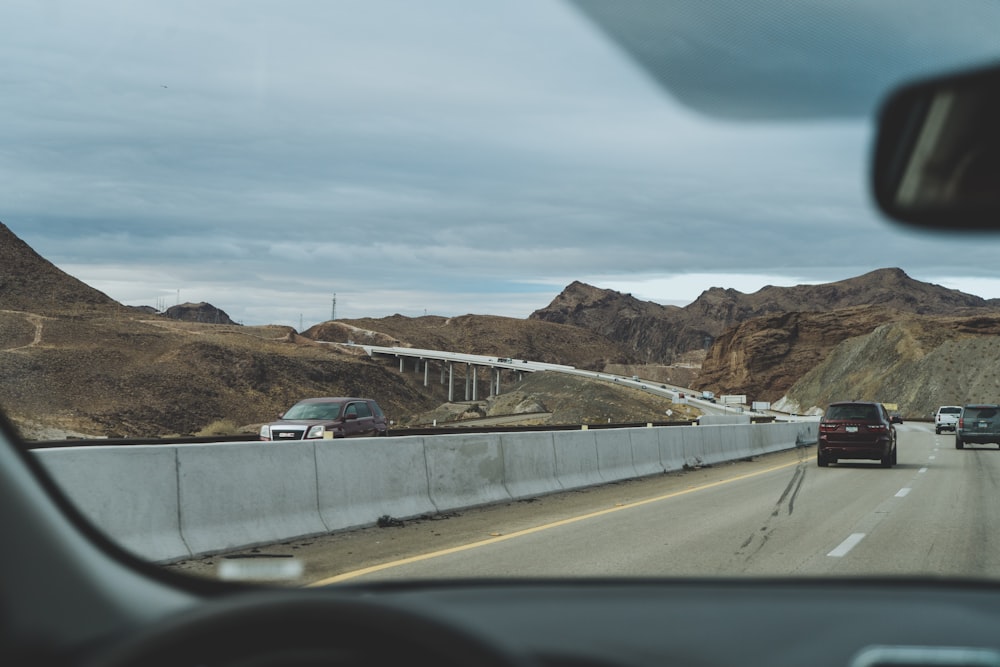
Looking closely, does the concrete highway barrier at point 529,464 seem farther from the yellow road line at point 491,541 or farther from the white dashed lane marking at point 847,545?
the white dashed lane marking at point 847,545

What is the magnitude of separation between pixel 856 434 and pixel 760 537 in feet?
48.1

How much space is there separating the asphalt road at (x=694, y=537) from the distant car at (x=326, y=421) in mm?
8840

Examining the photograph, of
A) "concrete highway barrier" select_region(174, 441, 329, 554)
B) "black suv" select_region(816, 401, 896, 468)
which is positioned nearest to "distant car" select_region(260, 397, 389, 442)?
"black suv" select_region(816, 401, 896, 468)

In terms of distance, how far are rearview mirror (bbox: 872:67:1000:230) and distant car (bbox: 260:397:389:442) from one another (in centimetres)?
2253

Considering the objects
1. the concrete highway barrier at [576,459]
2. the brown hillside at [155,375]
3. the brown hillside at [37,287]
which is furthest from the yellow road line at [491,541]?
the brown hillside at [37,287]

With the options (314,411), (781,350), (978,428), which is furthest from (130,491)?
(781,350)

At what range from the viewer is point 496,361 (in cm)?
14375

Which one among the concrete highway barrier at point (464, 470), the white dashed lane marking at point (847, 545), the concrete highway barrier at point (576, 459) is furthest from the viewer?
the concrete highway barrier at point (576, 459)

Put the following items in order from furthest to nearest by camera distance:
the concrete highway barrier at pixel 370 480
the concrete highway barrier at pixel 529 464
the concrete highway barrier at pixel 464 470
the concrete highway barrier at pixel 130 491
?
the concrete highway barrier at pixel 529 464, the concrete highway barrier at pixel 464 470, the concrete highway barrier at pixel 370 480, the concrete highway barrier at pixel 130 491

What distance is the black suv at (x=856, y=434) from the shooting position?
25.2 meters

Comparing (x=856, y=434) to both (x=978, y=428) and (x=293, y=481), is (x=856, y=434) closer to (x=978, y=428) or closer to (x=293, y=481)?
(x=978, y=428)

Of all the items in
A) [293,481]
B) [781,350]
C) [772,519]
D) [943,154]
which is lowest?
[772,519]

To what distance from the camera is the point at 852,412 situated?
85.2 feet

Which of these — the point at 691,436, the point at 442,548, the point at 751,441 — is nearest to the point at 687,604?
the point at 442,548
